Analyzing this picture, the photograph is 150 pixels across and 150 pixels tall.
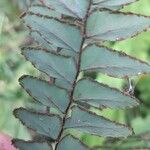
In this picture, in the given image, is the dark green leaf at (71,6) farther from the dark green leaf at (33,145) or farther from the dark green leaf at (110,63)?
the dark green leaf at (33,145)

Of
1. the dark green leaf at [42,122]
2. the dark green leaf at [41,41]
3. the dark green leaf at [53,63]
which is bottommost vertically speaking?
the dark green leaf at [42,122]

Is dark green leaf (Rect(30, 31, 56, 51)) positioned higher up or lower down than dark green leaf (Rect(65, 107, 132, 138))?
higher up

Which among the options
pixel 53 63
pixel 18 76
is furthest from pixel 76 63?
pixel 18 76

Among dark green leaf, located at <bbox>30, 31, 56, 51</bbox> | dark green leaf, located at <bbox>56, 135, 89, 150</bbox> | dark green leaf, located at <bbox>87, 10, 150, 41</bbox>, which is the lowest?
dark green leaf, located at <bbox>56, 135, 89, 150</bbox>

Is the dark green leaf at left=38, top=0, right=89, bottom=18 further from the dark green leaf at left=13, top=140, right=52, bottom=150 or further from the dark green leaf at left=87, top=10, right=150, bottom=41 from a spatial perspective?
the dark green leaf at left=13, top=140, right=52, bottom=150

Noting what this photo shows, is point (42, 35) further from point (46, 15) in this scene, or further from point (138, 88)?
point (138, 88)

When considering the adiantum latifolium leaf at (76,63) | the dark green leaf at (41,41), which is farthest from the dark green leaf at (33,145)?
the dark green leaf at (41,41)

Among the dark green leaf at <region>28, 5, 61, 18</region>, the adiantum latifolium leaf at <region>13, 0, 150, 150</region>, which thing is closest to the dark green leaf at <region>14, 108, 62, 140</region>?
the adiantum latifolium leaf at <region>13, 0, 150, 150</region>
